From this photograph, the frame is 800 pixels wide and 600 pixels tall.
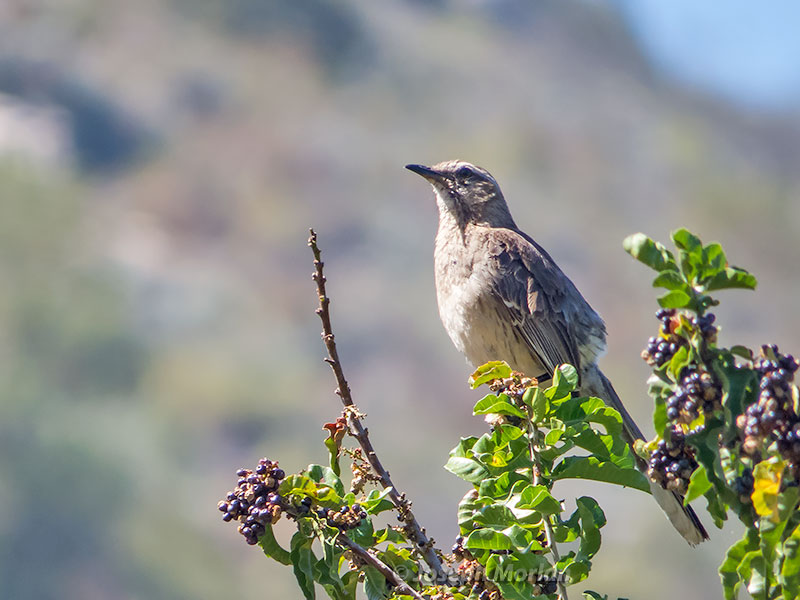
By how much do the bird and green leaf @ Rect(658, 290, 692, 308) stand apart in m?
3.53

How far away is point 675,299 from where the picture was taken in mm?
2357

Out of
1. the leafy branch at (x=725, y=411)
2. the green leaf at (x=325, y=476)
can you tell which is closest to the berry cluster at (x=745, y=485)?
the leafy branch at (x=725, y=411)

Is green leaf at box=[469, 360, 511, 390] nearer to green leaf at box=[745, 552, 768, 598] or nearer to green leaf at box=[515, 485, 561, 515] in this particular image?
green leaf at box=[515, 485, 561, 515]

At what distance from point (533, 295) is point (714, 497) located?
3922 mm

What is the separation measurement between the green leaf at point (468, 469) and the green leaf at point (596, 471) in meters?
0.21

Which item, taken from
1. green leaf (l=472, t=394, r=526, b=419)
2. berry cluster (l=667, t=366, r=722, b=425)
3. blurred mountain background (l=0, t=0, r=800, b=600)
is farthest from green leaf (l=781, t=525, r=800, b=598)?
blurred mountain background (l=0, t=0, r=800, b=600)

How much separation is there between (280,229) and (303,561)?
48.1m

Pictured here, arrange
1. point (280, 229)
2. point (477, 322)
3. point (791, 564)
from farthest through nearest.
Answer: point (280, 229), point (477, 322), point (791, 564)

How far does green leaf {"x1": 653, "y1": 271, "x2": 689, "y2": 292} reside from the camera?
2354 mm

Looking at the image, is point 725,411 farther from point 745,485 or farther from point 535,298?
point 535,298

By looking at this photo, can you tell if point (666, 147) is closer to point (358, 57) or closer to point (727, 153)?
point (727, 153)

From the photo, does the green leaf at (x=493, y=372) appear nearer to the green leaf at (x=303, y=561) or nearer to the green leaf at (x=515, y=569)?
the green leaf at (x=515, y=569)

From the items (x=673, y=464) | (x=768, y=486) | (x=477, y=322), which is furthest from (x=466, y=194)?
(x=768, y=486)

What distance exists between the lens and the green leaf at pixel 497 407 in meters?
3.05
